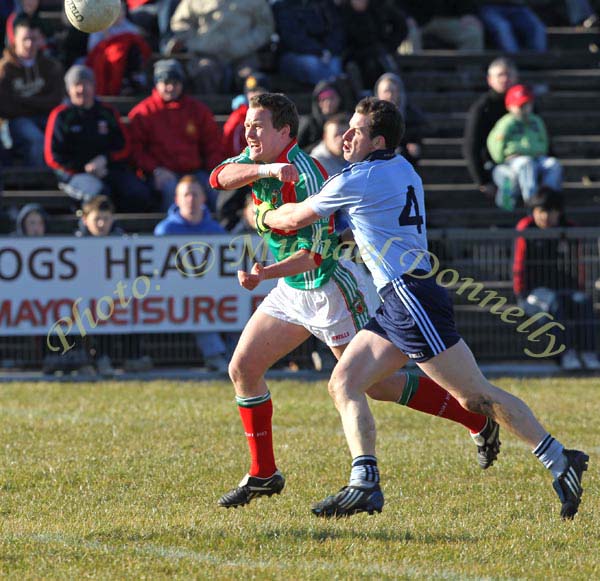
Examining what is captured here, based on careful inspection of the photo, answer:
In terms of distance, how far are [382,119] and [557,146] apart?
11.1 m

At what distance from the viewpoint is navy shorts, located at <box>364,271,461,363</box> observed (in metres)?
6.56

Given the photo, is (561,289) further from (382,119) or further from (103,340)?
(382,119)

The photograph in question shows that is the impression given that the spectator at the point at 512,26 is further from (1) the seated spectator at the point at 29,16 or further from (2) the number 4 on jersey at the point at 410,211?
(2) the number 4 on jersey at the point at 410,211

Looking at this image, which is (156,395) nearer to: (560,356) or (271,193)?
(560,356)

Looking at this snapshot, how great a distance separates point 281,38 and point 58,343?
18.7 feet

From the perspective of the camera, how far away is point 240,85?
16.7 m

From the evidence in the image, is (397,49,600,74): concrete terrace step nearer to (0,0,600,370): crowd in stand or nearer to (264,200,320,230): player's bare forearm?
(0,0,600,370): crowd in stand

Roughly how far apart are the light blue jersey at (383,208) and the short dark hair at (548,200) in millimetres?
6851

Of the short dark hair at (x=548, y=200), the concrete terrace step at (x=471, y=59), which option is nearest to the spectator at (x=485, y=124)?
the short dark hair at (x=548, y=200)

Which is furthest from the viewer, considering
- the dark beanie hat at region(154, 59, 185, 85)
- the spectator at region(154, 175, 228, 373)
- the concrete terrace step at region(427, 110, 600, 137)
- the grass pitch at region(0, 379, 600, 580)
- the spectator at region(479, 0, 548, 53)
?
the spectator at region(479, 0, 548, 53)

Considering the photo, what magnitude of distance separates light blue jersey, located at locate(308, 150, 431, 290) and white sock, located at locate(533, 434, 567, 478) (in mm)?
1053

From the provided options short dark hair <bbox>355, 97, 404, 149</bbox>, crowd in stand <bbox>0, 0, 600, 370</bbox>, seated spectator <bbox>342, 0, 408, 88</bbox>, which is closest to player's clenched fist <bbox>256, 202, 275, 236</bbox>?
short dark hair <bbox>355, 97, 404, 149</bbox>

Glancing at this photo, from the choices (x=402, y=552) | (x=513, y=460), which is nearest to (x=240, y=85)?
(x=513, y=460)

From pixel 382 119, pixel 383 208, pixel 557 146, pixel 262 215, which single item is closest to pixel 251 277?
pixel 262 215
